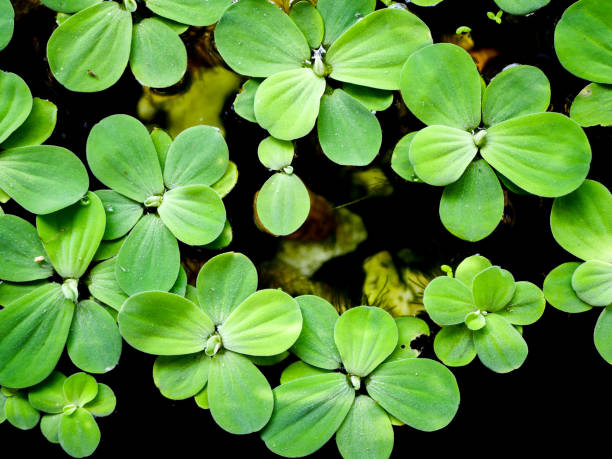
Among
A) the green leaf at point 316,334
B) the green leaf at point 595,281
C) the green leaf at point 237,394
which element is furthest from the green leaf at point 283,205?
the green leaf at point 595,281

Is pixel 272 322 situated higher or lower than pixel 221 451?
higher

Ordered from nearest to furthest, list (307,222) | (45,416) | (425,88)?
1. (425,88)
2. (45,416)
3. (307,222)

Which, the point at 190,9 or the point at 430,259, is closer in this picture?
the point at 190,9

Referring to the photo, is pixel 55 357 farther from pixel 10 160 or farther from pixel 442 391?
pixel 442 391

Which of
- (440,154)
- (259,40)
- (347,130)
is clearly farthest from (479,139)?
(259,40)

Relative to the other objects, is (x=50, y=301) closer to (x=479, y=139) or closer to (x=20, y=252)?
(x=20, y=252)

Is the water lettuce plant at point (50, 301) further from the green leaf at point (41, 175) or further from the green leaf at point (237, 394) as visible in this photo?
the green leaf at point (237, 394)

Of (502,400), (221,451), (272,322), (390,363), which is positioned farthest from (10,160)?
(502,400)
